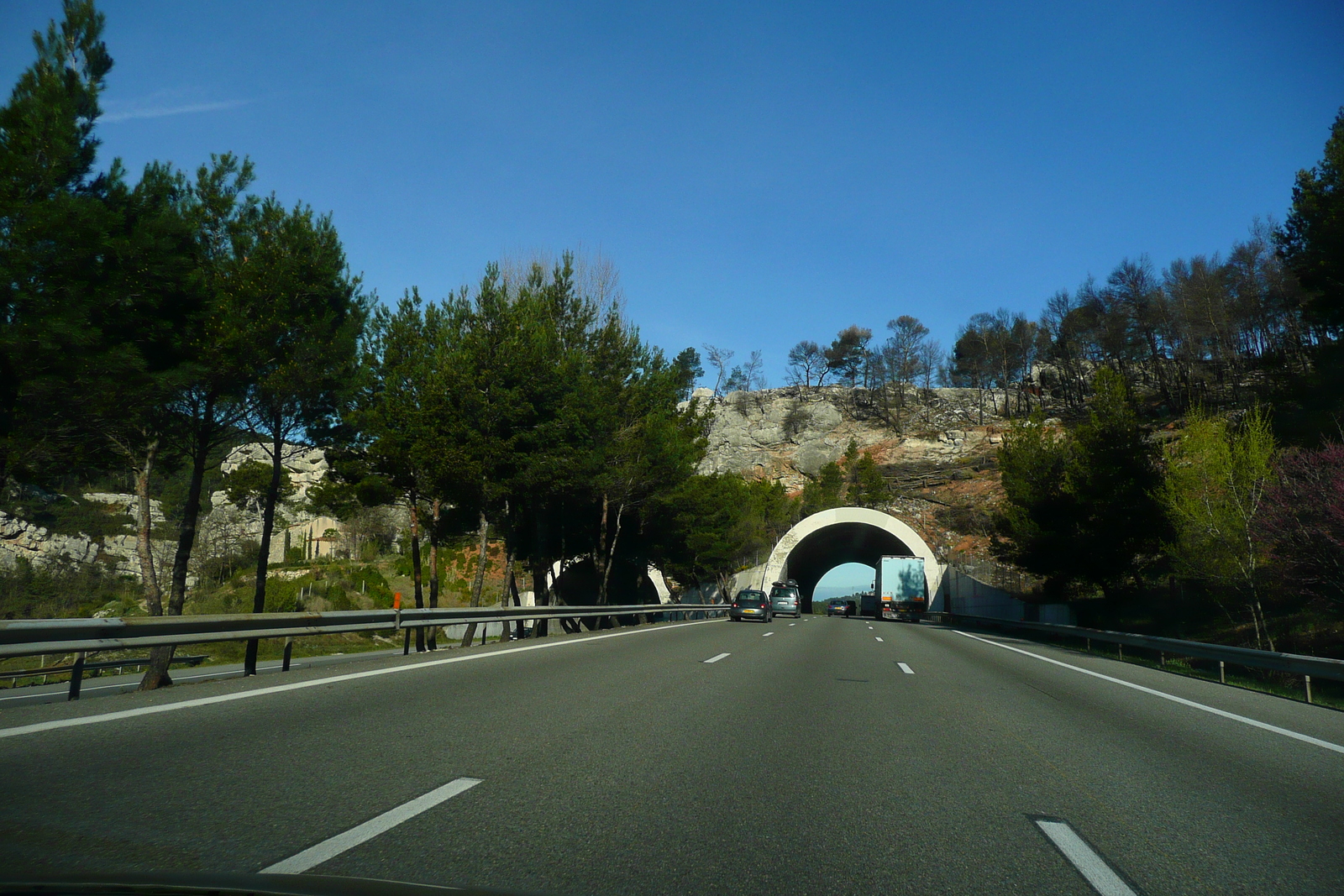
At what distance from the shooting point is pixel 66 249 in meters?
19.5

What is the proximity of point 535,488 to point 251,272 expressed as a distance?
12.2 m

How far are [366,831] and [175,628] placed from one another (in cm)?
628

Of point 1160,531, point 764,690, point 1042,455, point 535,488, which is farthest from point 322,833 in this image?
point 1042,455

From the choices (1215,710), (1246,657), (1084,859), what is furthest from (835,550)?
(1084,859)

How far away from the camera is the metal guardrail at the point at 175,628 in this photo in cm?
748

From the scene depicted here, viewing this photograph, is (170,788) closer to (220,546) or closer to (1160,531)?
(1160,531)

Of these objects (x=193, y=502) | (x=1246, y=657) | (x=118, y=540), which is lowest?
(x=1246, y=657)

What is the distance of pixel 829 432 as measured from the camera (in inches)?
4749

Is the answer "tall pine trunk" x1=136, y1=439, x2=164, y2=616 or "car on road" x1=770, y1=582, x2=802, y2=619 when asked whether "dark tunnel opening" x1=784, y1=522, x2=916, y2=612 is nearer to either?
"car on road" x1=770, y1=582, x2=802, y2=619

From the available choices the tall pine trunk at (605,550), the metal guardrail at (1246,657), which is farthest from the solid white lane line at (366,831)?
the tall pine trunk at (605,550)

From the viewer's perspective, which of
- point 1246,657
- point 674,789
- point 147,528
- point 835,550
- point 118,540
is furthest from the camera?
point 835,550

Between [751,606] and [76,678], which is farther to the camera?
[751,606]

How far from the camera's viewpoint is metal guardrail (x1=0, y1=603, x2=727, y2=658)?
24.6ft

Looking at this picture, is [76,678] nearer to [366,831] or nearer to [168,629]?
[168,629]
